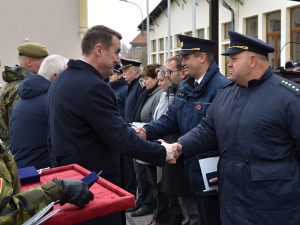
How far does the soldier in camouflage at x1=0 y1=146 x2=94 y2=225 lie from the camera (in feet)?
4.67

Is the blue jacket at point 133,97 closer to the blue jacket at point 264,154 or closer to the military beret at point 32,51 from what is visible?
the military beret at point 32,51

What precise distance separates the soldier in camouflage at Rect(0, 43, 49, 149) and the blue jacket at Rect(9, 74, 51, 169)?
1.56 feet

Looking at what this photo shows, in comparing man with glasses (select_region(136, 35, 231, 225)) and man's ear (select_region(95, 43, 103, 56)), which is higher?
man's ear (select_region(95, 43, 103, 56))

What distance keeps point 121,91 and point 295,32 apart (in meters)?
11.4

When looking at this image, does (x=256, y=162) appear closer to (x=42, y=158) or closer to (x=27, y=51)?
(x=42, y=158)

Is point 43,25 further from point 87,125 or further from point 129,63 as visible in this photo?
point 87,125

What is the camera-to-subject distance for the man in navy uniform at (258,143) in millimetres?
2244

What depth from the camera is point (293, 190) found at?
7.36 ft

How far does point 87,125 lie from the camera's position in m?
2.56

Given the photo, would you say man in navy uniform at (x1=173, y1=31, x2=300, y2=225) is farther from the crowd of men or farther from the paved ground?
the paved ground

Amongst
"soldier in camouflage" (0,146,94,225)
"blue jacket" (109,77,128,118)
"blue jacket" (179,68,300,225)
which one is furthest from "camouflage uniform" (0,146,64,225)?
"blue jacket" (109,77,128,118)

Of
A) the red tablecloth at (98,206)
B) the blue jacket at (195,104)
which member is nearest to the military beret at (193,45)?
the blue jacket at (195,104)

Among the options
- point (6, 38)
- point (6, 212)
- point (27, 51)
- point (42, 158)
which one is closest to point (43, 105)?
point (42, 158)

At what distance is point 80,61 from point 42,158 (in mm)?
1100
